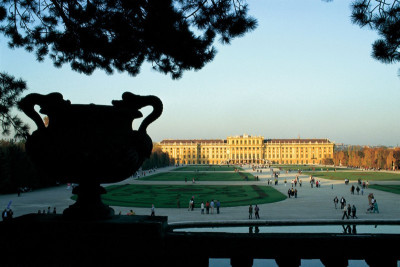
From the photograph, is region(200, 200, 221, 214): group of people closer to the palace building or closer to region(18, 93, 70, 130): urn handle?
region(18, 93, 70, 130): urn handle

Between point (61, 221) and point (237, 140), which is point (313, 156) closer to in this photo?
point (237, 140)

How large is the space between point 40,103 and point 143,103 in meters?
0.70

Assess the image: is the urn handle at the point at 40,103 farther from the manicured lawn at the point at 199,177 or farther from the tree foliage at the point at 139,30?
the manicured lawn at the point at 199,177

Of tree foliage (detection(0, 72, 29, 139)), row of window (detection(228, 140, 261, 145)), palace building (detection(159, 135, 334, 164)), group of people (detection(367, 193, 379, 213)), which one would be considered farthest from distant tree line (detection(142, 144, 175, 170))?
tree foliage (detection(0, 72, 29, 139))

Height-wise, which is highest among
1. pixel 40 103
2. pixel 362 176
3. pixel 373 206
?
pixel 40 103

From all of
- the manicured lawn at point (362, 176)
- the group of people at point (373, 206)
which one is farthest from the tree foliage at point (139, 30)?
the manicured lawn at point (362, 176)

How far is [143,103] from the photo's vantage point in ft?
8.29

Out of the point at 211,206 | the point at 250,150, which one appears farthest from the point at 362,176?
the point at 250,150

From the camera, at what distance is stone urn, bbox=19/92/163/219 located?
7.55 ft

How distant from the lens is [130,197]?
24.7 metres

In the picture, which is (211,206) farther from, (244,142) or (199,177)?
(244,142)

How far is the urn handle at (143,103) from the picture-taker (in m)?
2.49

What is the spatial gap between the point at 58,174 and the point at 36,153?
220 millimetres

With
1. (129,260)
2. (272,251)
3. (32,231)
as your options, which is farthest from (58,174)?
(272,251)
